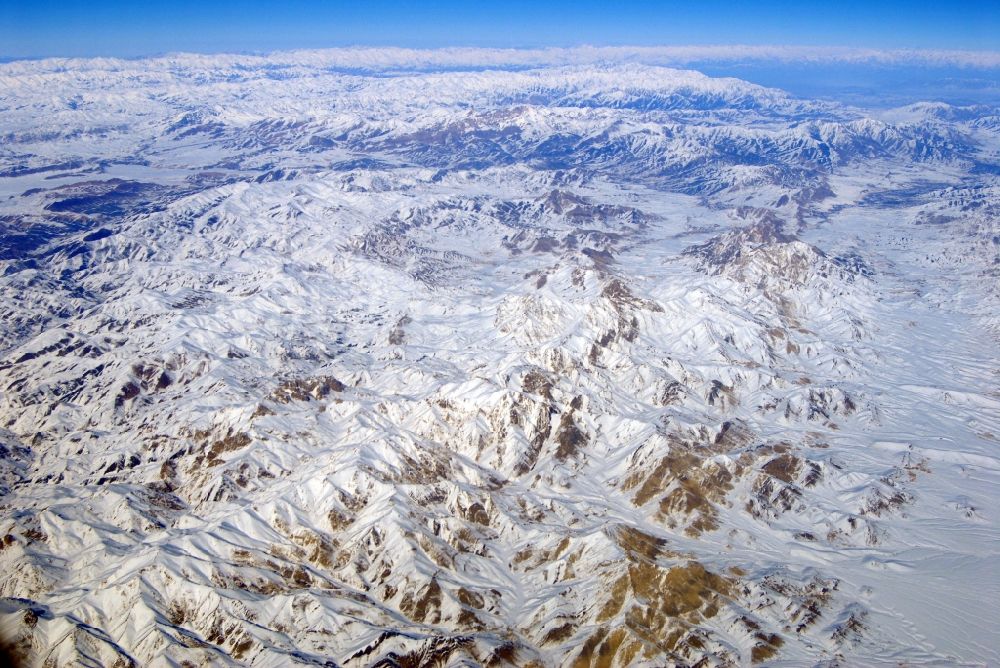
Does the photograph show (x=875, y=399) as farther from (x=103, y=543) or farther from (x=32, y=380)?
(x=32, y=380)

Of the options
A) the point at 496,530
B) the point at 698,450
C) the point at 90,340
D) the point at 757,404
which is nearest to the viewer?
the point at 496,530

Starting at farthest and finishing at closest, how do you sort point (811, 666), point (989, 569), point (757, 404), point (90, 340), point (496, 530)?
point (90, 340), point (757, 404), point (496, 530), point (989, 569), point (811, 666)

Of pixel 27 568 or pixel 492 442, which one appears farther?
pixel 492 442

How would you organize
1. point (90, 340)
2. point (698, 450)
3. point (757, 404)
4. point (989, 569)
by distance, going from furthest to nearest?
1. point (90, 340)
2. point (757, 404)
3. point (698, 450)
4. point (989, 569)

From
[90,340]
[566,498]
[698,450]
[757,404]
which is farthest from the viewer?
[90,340]

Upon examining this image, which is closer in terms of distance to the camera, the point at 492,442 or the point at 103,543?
the point at 103,543

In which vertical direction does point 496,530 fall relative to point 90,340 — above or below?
below

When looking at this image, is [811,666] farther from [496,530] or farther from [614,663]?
[496,530]

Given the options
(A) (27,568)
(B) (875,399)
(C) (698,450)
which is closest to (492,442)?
(C) (698,450)

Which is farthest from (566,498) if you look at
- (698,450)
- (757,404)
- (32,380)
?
(32,380)
